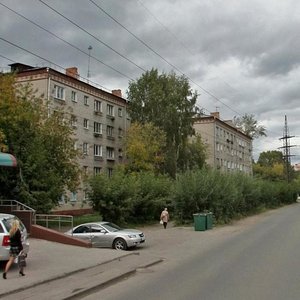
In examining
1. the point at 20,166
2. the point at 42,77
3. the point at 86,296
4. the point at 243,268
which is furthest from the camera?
the point at 42,77

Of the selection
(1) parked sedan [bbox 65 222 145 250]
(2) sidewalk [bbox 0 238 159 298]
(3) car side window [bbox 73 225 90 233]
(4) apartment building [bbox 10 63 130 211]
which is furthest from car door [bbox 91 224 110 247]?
(4) apartment building [bbox 10 63 130 211]

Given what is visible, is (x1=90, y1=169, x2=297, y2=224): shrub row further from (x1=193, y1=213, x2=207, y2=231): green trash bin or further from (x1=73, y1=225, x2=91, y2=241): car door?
(x1=73, y1=225, x2=91, y2=241): car door

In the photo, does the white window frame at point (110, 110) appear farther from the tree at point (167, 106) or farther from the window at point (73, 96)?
the window at point (73, 96)

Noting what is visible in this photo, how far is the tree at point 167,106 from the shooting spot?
179 ft

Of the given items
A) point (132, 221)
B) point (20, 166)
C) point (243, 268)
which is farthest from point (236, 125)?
point (243, 268)

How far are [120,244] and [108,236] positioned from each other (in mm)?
691

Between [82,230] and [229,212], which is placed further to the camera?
[229,212]

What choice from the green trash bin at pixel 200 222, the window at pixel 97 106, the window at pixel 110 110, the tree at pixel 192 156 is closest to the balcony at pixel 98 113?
the window at pixel 97 106

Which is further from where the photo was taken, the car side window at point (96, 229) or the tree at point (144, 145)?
the tree at point (144, 145)

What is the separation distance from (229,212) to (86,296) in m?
29.9

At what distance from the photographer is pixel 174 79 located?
5666cm

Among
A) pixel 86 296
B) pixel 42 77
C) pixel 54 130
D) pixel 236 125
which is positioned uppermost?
pixel 236 125

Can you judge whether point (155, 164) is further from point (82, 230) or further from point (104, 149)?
point (82, 230)

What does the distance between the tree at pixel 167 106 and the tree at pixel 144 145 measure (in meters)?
2.83
